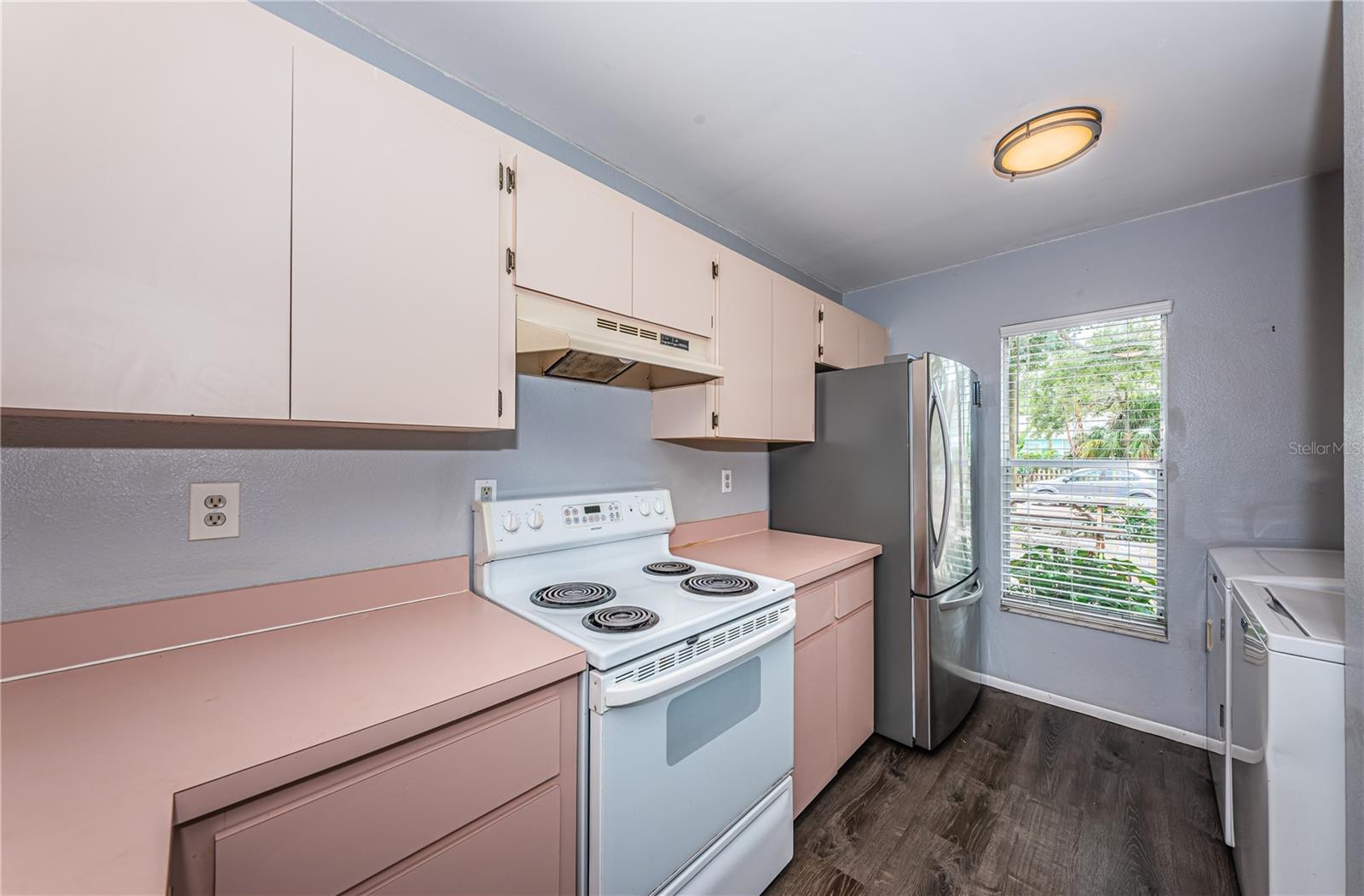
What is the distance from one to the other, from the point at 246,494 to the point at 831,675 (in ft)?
6.56

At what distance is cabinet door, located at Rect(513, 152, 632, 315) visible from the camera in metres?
1.39

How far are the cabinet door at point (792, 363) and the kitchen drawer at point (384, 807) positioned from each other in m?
1.61

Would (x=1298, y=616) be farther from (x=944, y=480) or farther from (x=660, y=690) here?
(x=660, y=690)

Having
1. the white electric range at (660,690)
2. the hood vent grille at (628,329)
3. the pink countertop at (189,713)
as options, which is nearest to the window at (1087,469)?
the white electric range at (660,690)

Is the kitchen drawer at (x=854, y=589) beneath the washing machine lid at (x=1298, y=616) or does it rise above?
beneath

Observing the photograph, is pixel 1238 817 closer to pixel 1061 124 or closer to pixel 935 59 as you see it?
pixel 1061 124

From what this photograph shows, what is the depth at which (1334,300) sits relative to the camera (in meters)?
1.97

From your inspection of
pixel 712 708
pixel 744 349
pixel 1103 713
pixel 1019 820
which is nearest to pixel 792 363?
pixel 744 349

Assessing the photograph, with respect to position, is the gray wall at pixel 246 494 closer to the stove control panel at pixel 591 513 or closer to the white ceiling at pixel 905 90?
the stove control panel at pixel 591 513

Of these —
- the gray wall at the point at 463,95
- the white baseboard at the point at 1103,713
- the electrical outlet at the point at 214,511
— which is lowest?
the white baseboard at the point at 1103,713

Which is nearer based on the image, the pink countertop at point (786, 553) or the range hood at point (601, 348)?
the range hood at point (601, 348)

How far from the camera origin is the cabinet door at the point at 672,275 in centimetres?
170

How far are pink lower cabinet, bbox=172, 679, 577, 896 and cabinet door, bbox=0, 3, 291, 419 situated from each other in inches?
27.3

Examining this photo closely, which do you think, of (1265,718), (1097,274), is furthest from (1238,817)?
(1097,274)
